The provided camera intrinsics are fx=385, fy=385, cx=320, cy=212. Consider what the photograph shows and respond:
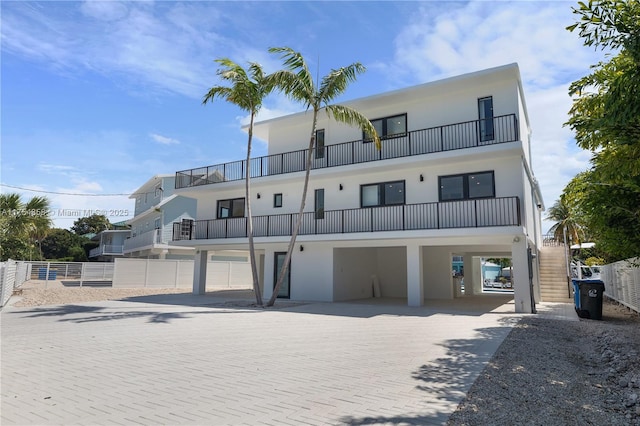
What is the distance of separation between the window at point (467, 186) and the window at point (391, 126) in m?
3.10

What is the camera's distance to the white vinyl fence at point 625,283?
12.9 metres

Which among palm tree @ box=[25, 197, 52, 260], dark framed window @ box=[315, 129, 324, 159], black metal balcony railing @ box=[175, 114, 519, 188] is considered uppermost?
dark framed window @ box=[315, 129, 324, 159]

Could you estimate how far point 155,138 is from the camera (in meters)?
24.0

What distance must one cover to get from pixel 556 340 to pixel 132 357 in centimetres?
903

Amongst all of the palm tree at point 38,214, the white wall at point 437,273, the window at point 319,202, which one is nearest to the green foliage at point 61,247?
the palm tree at point 38,214

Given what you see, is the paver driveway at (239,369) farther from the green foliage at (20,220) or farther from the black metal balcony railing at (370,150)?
the green foliage at (20,220)

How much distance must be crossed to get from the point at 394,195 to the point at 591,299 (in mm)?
7919

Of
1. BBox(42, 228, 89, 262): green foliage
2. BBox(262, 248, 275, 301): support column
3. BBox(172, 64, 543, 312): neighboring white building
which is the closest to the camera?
BBox(172, 64, 543, 312): neighboring white building

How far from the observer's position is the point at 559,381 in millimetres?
5664

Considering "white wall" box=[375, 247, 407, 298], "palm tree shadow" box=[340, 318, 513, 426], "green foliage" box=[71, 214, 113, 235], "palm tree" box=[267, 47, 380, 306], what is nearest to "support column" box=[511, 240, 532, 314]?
"palm tree shadow" box=[340, 318, 513, 426]

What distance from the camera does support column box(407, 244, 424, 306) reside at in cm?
1560

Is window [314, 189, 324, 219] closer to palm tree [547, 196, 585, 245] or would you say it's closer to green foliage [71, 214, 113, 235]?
palm tree [547, 196, 585, 245]

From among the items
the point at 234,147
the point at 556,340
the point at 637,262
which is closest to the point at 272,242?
the point at 234,147

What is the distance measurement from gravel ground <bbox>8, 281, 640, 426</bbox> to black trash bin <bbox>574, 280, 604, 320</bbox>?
84.1 inches
